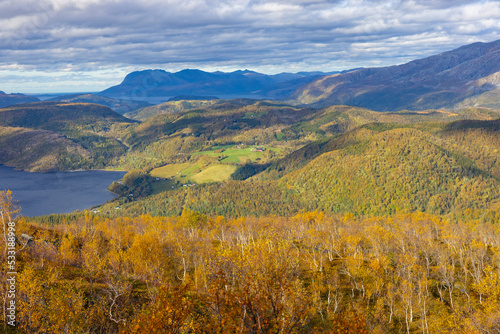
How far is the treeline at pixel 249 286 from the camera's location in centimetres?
3170

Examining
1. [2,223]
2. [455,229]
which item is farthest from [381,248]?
[2,223]

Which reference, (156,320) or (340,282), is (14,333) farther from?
(340,282)

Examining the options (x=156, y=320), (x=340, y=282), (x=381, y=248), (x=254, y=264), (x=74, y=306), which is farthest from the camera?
(x=381, y=248)

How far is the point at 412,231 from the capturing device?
154 m

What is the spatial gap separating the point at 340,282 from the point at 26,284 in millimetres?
79043

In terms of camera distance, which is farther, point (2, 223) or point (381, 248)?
point (381, 248)

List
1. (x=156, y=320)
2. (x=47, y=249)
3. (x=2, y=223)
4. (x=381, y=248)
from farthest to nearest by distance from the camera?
1. (x=381, y=248)
2. (x=47, y=249)
3. (x=2, y=223)
4. (x=156, y=320)

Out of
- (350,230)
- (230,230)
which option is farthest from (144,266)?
(350,230)

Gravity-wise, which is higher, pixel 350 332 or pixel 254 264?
pixel 254 264

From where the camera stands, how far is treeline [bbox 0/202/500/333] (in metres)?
31.7

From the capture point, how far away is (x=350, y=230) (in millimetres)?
147250

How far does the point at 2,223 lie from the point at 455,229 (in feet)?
587

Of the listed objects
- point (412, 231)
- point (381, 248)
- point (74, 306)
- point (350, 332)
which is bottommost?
point (412, 231)

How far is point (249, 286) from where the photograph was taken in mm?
34312
